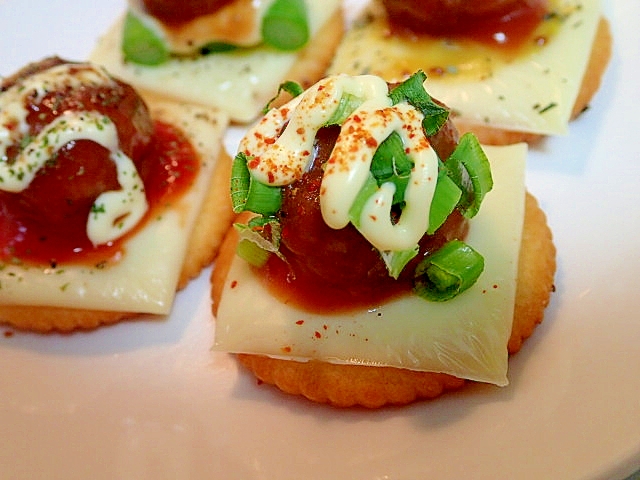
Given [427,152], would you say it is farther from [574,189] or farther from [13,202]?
[13,202]

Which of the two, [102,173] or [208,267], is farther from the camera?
[208,267]

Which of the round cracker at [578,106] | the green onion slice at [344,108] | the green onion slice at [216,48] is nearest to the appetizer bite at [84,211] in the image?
the green onion slice at [216,48]

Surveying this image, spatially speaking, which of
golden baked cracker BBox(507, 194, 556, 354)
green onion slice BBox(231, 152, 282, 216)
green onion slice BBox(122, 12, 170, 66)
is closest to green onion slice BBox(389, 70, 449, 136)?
green onion slice BBox(231, 152, 282, 216)

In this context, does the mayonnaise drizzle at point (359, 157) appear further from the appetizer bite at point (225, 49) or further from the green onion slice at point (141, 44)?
the green onion slice at point (141, 44)

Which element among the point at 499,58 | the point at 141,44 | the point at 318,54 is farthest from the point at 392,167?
the point at 141,44

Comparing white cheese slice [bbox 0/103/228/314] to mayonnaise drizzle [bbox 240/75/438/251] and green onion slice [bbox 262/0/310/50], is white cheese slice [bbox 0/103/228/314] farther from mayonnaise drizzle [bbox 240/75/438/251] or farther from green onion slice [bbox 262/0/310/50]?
green onion slice [bbox 262/0/310/50]

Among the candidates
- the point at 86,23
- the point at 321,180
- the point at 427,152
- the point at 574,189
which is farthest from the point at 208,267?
the point at 86,23

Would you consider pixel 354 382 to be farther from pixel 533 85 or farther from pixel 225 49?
pixel 225 49
